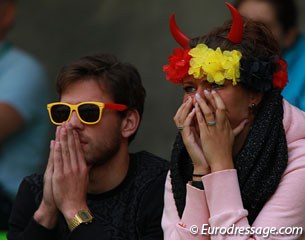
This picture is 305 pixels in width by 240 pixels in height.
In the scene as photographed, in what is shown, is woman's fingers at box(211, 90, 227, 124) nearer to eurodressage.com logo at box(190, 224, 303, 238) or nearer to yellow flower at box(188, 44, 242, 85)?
yellow flower at box(188, 44, 242, 85)

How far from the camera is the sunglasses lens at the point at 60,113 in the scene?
156 inches

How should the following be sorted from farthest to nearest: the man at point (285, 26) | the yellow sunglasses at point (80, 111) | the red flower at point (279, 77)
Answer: the man at point (285, 26) → the yellow sunglasses at point (80, 111) → the red flower at point (279, 77)

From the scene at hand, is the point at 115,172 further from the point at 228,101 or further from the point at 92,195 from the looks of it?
the point at 228,101

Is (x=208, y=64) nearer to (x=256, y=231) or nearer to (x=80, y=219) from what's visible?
(x=256, y=231)

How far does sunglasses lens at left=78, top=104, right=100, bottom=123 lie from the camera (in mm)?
3943

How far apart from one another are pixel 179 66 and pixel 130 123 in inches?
27.0

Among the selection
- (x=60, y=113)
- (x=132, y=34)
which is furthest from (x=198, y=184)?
(x=132, y=34)

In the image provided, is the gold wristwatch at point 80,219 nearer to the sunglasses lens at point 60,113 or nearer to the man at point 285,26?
the sunglasses lens at point 60,113

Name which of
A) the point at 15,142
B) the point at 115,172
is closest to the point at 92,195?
the point at 115,172

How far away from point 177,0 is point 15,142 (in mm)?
1540

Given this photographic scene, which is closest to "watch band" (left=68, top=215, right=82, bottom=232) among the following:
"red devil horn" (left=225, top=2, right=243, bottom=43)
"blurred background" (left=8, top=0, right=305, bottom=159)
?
"red devil horn" (left=225, top=2, right=243, bottom=43)

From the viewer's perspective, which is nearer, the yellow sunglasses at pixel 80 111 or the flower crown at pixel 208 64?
the flower crown at pixel 208 64

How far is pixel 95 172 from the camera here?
4.02 metres

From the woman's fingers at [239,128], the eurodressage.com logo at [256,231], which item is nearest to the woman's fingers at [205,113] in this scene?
the woman's fingers at [239,128]
